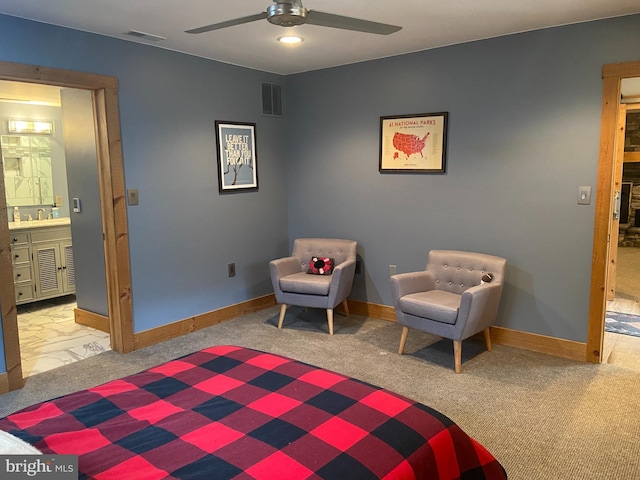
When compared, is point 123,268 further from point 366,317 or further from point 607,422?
point 607,422

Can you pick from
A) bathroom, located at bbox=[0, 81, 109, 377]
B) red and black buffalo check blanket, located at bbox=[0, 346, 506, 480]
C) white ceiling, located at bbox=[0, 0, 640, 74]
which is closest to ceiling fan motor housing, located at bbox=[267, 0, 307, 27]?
white ceiling, located at bbox=[0, 0, 640, 74]

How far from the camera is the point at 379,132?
4.55m

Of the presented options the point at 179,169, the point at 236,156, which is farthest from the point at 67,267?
the point at 236,156

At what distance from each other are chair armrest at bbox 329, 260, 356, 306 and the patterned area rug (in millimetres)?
2329

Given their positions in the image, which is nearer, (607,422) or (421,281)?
(607,422)

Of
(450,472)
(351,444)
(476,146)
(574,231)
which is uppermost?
(476,146)

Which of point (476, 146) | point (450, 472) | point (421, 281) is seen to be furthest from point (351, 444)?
point (476, 146)

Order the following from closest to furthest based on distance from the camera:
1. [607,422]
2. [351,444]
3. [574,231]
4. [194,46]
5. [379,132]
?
1. [351,444]
2. [607,422]
3. [574,231]
4. [194,46]
5. [379,132]

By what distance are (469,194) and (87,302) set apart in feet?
11.8

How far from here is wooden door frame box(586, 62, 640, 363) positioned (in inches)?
132

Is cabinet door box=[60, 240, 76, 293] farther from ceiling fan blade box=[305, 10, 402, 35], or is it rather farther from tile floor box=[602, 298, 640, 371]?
tile floor box=[602, 298, 640, 371]

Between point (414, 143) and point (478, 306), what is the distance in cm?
164

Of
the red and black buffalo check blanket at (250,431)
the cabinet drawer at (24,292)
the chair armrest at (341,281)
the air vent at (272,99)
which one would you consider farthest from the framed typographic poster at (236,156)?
the red and black buffalo check blanket at (250,431)

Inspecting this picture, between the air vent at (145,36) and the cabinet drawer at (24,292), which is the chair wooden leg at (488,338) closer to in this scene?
the air vent at (145,36)
